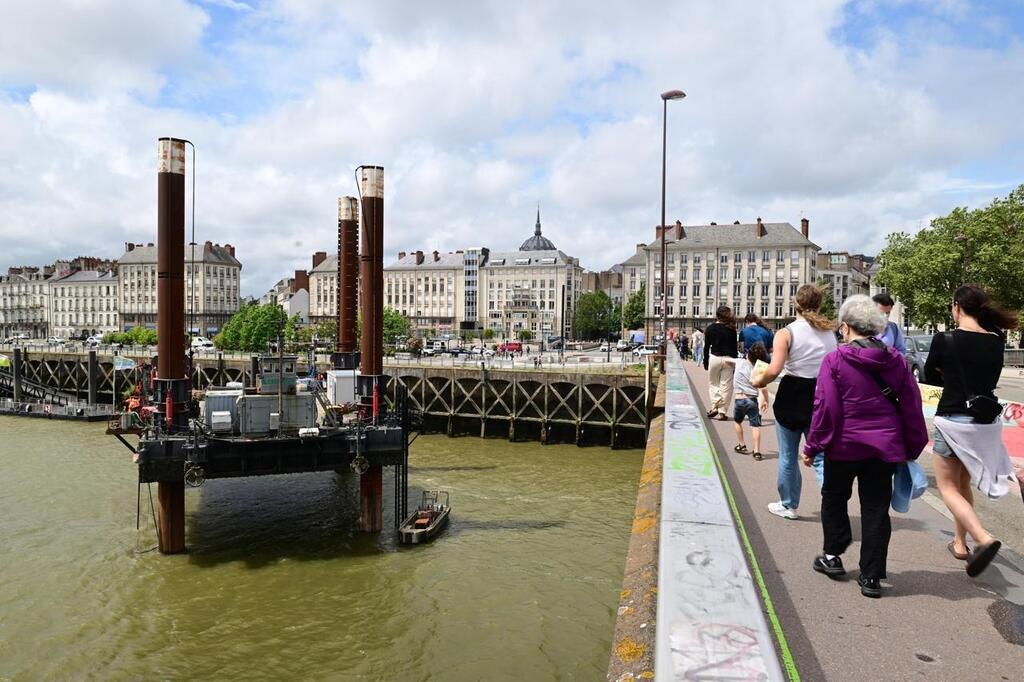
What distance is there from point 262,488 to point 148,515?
11.8ft

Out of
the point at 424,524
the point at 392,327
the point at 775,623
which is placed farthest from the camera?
the point at 392,327

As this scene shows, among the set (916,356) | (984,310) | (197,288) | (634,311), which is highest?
(197,288)

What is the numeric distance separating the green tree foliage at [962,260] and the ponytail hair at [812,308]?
48.3 metres

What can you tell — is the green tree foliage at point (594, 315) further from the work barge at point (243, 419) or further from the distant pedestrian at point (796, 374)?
the distant pedestrian at point (796, 374)

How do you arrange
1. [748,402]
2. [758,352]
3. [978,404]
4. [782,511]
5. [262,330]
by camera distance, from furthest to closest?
[262,330]
[748,402]
[758,352]
[782,511]
[978,404]

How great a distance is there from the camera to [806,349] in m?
5.95

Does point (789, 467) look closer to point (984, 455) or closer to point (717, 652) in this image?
point (984, 455)

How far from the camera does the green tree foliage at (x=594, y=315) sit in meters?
112

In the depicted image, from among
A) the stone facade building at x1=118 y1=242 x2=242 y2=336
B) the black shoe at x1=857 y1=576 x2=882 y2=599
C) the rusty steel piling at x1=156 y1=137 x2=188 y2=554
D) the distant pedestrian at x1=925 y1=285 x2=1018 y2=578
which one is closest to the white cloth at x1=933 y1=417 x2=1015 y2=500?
the distant pedestrian at x1=925 y1=285 x2=1018 y2=578

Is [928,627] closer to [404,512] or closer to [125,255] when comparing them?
[404,512]

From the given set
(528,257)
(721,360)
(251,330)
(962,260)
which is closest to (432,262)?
(528,257)

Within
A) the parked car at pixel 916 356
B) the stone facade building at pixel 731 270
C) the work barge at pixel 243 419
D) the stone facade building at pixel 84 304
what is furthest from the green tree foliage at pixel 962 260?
the stone facade building at pixel 84 304

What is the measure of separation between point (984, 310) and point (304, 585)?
44.1 feet

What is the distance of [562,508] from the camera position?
20.5 meters
